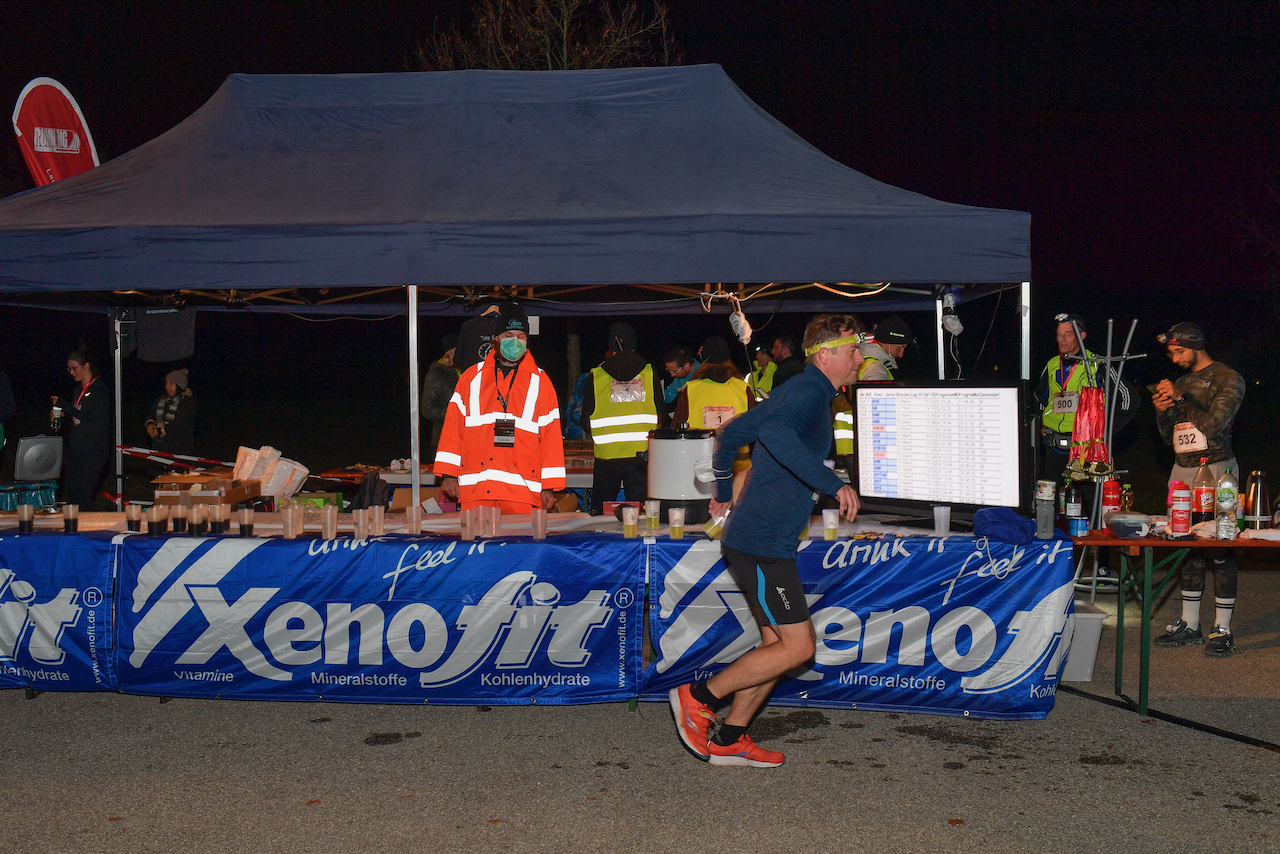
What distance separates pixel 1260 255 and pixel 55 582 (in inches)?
870

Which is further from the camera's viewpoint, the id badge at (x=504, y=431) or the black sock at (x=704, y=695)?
the id badge at (x=504, y=431)

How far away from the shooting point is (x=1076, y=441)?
5.95 metres

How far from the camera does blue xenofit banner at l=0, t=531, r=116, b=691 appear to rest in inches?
193

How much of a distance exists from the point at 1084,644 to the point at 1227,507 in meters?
0.99

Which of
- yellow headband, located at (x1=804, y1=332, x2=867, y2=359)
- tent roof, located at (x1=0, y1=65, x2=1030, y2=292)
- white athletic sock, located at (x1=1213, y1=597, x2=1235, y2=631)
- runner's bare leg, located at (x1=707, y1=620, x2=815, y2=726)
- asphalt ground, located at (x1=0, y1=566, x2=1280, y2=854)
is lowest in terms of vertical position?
asphalt ground, located at (x1=0, y1=566, x2=1280, y2=854)

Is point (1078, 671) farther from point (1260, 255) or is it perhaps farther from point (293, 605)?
point (1260, 255)

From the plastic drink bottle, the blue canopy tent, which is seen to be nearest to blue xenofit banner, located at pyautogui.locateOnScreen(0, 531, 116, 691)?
the blue canopy tent

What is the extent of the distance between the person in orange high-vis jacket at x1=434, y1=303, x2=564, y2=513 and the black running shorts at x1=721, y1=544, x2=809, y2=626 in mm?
1848

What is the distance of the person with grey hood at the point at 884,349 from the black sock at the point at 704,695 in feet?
9.10

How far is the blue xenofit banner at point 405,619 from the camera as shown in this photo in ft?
15.7

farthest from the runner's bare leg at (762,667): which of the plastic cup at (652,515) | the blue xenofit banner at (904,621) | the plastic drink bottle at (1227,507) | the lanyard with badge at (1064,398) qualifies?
the lanyard with badge at (1064,398)

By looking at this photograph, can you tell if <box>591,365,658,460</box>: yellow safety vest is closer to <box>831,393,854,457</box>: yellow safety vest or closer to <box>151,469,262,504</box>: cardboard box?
<box>831,393,854,457</box>: yellow safety vest

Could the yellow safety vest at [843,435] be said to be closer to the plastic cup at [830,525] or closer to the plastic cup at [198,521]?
the plastic cup at [830,525]

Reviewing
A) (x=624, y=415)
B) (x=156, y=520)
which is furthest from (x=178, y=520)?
(x=624, y=415)
